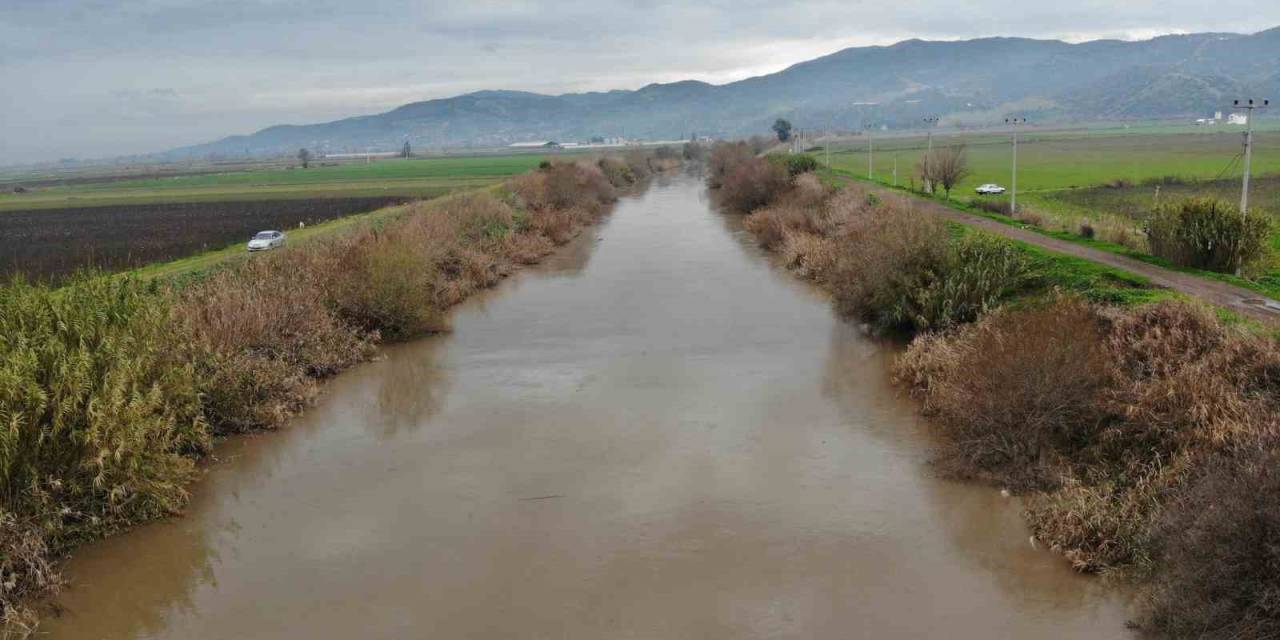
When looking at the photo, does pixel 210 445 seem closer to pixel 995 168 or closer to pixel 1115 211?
pixel 1115 211

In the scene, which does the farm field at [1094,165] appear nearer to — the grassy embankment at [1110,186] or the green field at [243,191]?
the grassy embankment at [1110,186]

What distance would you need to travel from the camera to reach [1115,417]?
12.8 metres

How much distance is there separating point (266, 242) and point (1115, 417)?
105ft

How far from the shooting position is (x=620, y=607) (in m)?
10.4

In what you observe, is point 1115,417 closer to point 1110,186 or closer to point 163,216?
point 1110,186

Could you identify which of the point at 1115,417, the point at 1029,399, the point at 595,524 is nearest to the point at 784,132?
the point at 1029,399

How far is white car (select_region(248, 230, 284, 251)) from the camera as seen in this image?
35219 mm

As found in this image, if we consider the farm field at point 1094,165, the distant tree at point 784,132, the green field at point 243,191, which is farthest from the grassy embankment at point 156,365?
the distant tree at point 784,132

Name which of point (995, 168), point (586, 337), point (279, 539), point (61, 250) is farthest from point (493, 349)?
point (995, 168)

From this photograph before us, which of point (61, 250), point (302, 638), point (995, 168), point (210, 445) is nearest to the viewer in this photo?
point (302, 638)

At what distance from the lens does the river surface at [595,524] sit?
10250 mm

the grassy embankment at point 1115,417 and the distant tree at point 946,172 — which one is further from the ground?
the distant tree at point 946,172

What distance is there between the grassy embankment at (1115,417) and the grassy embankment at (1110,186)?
4.70 meters

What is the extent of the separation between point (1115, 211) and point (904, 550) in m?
31.1
